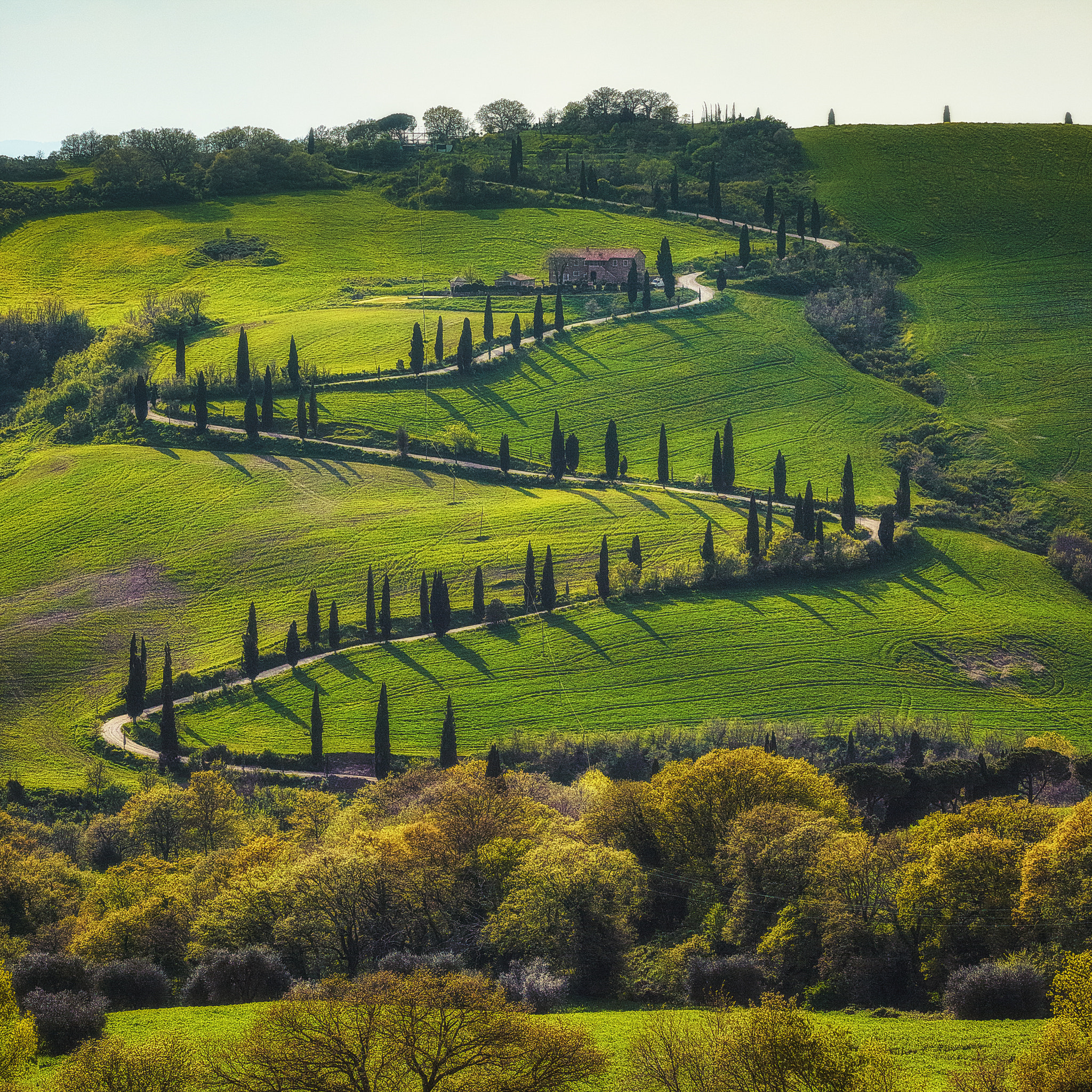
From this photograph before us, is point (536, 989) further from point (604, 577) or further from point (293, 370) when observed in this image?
point (293, 370)

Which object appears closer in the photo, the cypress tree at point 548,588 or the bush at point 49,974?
the bush at point 49,974

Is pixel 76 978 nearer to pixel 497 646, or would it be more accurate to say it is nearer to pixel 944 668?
pixel 497 646

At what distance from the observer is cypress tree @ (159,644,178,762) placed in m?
113

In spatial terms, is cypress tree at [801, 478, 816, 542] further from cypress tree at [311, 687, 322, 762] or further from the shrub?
the shrub

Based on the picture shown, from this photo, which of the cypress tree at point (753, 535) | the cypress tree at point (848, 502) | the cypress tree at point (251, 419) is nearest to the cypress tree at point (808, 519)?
the cypress tree at point (848, 502)

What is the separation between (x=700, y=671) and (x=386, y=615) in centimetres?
3058

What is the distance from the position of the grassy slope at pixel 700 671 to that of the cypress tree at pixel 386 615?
2.51m

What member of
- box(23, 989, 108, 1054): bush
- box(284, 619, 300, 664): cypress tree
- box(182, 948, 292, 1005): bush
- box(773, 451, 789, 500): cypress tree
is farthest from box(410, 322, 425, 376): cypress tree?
box(23, 989, 108, 1054): bush

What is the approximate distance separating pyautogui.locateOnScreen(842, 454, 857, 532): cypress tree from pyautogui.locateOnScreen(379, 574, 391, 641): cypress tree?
50576 mm

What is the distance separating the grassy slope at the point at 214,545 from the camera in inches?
5118

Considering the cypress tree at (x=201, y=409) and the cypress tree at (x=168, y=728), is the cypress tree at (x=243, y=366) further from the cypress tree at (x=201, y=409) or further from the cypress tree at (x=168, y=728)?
the cypress tree at (x=168, y=728)

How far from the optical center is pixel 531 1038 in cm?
4438

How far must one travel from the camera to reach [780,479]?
155 metres

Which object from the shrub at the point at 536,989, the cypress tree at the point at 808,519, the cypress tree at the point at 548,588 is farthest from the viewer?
the cypress tree at the point at 808,519
